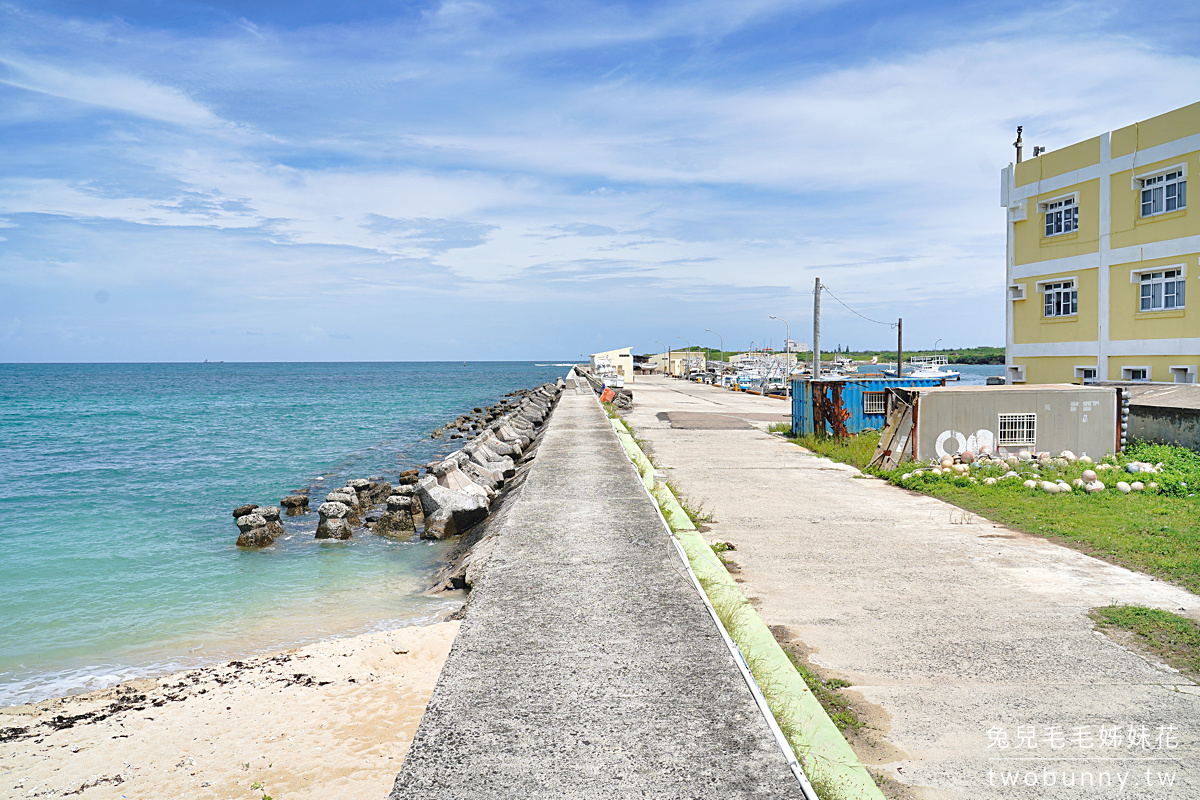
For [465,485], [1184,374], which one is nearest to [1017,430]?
[1184,374]

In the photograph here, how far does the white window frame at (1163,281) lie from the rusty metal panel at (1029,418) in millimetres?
6979

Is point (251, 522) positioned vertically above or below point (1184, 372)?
below

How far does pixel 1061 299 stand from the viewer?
22.6m

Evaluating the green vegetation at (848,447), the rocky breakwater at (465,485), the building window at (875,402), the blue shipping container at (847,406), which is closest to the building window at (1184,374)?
the blue shipping container at (847,406)

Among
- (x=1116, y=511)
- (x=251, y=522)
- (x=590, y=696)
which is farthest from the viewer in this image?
(x=251, y=522)

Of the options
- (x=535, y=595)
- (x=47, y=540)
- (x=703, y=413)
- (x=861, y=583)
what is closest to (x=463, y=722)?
(x=535, y=595)

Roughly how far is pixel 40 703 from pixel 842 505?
10644 millimetres

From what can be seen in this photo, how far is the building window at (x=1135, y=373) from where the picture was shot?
1984 centimetres

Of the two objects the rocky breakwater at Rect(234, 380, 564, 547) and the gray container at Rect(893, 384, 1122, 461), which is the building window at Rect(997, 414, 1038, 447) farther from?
the rocky breakwater at Rect(234, 380, 564, 547)

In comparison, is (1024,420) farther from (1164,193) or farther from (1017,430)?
(1164,193)

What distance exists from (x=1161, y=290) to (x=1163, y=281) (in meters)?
0.24

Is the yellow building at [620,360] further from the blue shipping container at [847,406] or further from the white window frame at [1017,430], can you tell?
the white window frame at [1017,430]

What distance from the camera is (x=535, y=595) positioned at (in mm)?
6504

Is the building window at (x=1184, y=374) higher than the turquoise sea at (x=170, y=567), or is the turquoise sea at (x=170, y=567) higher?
the building window at (x=1184, y=374)
